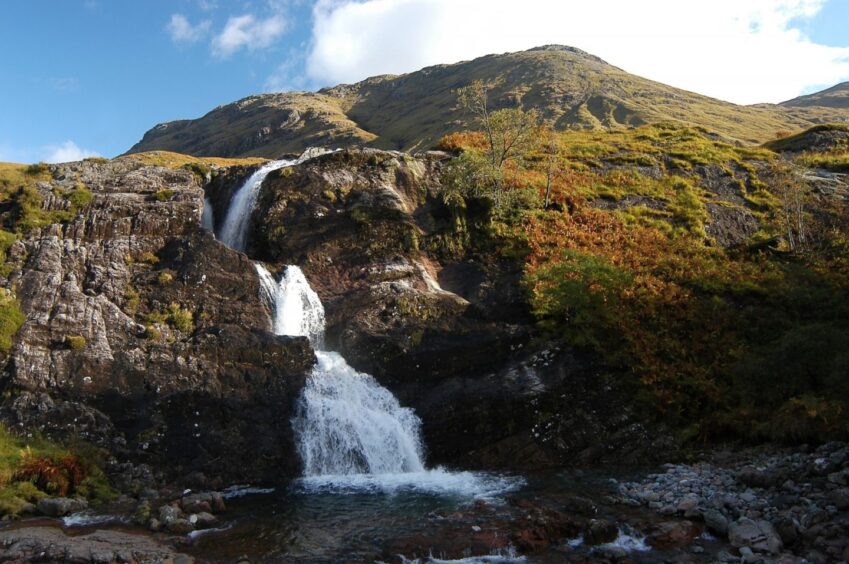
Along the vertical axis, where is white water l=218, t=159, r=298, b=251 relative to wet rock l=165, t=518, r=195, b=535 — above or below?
above

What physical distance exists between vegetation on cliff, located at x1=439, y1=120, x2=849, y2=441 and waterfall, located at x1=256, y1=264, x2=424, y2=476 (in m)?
9.47

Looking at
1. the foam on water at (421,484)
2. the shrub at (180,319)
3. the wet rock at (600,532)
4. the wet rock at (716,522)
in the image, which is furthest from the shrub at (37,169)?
the wet rock at (716,522)

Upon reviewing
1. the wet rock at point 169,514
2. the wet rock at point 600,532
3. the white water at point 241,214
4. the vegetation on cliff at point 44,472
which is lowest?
the wet rock at point 600,532

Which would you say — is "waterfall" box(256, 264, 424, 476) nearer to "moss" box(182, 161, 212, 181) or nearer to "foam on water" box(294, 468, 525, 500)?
"foam on water" box(294, 468, 525, 500)

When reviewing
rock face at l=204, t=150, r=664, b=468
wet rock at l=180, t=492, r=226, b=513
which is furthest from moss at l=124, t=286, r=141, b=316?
wet rock at l=180, t=492, r=226, b=513

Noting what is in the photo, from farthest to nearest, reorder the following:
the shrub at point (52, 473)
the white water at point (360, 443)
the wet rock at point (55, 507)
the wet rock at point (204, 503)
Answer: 1. the white water at point (360, 443)
2. the shrub at point (52, 473)
3. the wet rock at point (204, 503)
4. the wet rock at point (55, 507)

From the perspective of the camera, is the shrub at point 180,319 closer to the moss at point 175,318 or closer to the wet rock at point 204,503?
the moss at point 175,318

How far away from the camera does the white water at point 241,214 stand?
38.4m

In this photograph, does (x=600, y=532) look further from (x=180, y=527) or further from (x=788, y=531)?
(x=180, y=527)

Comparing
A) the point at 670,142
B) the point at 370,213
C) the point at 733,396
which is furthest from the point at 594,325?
the point at 670,142

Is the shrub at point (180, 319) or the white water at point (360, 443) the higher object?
the shrub at point (180, 319)

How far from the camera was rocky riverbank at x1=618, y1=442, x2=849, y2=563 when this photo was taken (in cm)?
1375

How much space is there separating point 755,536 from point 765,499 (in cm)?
312

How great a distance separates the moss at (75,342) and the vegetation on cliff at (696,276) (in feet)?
74.9
